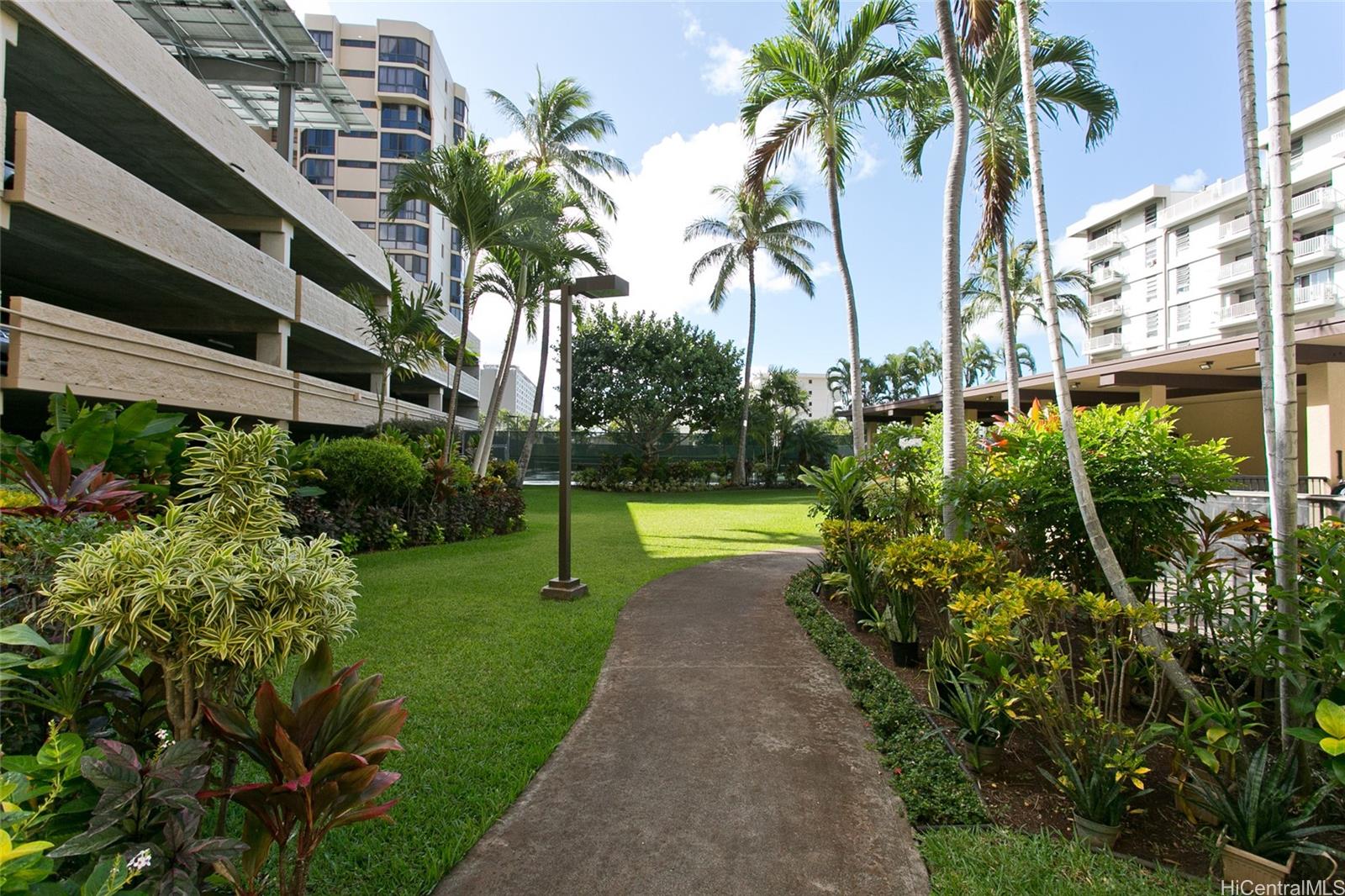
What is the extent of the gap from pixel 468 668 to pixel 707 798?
2.35 meters

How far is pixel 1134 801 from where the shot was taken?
2.98 meters

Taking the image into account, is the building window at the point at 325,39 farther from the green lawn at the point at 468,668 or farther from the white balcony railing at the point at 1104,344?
the white balcony railing at the point at 1104,344

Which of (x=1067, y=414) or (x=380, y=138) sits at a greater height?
(x=380, y=138)

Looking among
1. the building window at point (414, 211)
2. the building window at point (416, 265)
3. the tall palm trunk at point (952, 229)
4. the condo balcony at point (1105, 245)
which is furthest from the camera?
the condo balcony at point (1105, 245)

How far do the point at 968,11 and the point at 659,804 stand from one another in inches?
270

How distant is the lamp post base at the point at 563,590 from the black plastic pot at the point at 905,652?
3459 millimetres

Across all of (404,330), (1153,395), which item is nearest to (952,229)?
(404,330)

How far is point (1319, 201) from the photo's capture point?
93.6 feet

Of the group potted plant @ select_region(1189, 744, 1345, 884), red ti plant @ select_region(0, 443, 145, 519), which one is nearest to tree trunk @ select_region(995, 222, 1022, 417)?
potted plant @ select_region(1189, 744, 1345, 884)

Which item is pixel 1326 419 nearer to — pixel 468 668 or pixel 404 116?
pixel 468 668

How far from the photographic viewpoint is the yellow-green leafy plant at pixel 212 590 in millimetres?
1809

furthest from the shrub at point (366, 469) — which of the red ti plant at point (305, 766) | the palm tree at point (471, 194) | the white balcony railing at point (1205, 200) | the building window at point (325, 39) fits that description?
the white balcony railing at point (1205, 200)

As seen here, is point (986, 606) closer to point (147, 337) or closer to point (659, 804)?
point (659, 804)

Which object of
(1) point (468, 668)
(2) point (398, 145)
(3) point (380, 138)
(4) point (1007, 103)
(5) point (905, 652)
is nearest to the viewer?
(1) point (468, 668)
